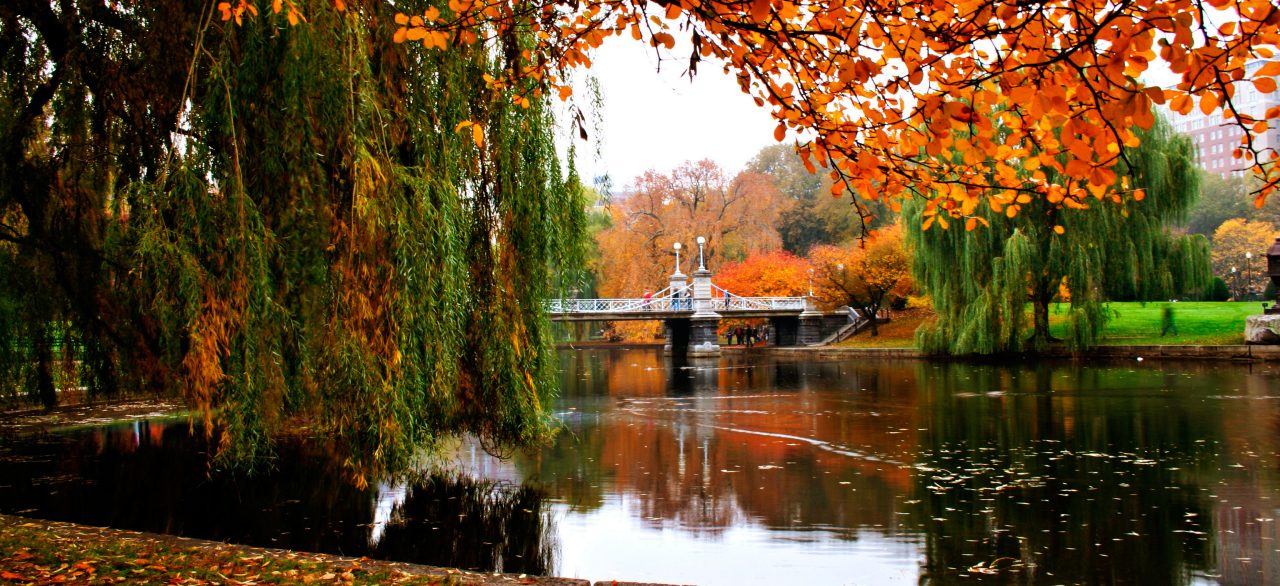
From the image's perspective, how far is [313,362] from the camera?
6.07 metres

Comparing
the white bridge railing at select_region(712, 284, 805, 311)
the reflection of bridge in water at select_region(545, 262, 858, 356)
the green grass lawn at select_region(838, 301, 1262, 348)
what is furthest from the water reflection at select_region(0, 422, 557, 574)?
the white bridge railing at select_region(712, 284, 805, 311)

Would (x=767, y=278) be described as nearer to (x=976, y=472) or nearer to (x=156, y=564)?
(x=976, y=472)

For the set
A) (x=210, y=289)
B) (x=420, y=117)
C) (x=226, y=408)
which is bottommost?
(x=226, y=408)

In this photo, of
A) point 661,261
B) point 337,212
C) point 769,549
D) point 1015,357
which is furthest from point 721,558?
point 661,261

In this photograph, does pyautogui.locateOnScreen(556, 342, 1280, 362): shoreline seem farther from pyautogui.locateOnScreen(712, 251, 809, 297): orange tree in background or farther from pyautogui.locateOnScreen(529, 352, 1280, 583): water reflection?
pyautogui.locateOnScreen(712, 251, 809, 297): orange tree in background

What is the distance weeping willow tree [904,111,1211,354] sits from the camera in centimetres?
2341

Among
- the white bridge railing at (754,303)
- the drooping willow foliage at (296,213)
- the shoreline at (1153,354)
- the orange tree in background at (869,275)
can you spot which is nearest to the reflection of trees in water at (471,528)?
the drooping willow foliage at (296,213)

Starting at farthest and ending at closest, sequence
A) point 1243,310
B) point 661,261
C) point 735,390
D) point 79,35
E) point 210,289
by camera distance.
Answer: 1. point 661,261
2. point 1243,310
3. point 735,390
4. point 79,35
5. point 210,289

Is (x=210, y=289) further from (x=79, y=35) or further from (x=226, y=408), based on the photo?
(x=79, y=35)

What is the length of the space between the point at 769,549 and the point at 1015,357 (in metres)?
20.5

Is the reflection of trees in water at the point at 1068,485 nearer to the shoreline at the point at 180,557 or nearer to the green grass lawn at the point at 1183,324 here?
the shoreline at the point at 180,557

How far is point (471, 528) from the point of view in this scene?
7598mm

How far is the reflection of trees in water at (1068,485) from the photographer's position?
21.2ft

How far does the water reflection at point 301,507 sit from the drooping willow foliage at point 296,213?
806mm
